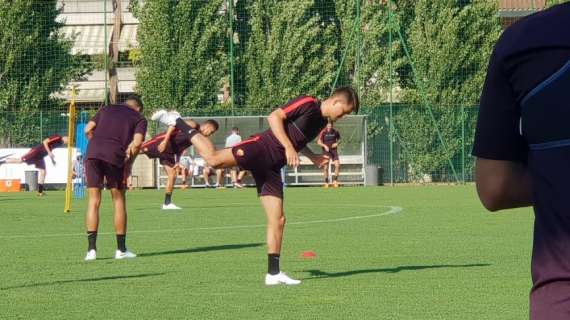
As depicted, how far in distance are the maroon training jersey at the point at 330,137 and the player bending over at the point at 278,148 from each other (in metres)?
26.1

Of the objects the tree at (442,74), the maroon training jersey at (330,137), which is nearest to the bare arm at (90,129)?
the maroon training jersey at (330,137)

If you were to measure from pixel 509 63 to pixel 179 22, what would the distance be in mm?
38351

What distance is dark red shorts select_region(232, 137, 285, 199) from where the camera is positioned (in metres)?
10.8

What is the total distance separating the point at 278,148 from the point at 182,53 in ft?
96.7

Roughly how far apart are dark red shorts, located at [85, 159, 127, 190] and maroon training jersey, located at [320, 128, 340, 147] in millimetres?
23880

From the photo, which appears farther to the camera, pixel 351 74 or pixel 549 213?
pixel 351 74

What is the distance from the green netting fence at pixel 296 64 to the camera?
39219 mm

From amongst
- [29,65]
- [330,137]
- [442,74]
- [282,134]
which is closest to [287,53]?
[330,137]

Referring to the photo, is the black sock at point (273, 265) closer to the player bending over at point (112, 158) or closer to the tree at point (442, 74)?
the player bending over at point (112, 158)

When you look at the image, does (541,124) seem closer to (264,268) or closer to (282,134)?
(282,134)

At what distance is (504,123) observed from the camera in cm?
287

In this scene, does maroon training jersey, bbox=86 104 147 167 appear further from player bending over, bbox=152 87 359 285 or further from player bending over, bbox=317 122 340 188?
player bending over, bbox=317 122 340 188

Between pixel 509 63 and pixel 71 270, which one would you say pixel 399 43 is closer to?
pixel 71 270

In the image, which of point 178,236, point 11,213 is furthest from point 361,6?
point 178,236
